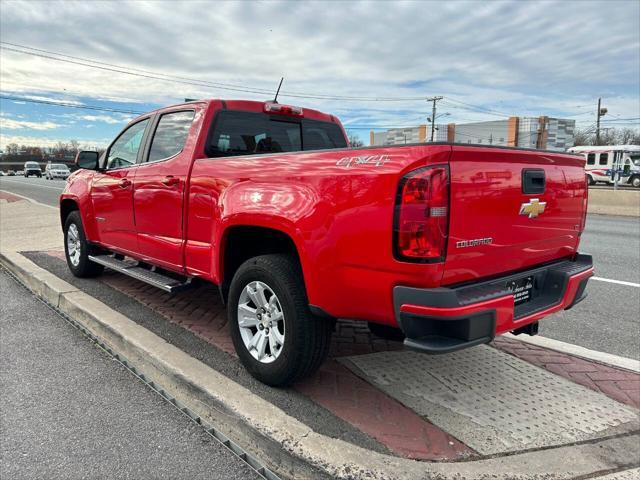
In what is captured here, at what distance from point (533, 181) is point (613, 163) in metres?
35.9

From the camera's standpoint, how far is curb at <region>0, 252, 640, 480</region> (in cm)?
236

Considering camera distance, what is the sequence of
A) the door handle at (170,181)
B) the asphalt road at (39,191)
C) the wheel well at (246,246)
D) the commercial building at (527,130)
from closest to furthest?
1. the wheel well at (246,246)
2. the door handle at (170,181)
3. the asphalt road at (39,191)
4. the commercial building at (527,130)

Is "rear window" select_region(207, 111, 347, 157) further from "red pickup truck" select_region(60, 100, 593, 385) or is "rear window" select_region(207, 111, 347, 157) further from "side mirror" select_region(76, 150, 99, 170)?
"side mirror" select_region(76, 150, 99, 170)

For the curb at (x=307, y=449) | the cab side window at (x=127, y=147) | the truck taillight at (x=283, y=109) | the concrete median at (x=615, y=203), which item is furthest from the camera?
the concrete median at (x=615, y=203)

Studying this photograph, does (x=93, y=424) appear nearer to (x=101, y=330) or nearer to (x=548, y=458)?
(x=101, y=330)

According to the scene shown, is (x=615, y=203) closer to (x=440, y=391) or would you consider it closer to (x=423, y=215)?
(x=440, y=391)

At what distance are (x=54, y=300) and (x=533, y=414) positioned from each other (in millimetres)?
4589

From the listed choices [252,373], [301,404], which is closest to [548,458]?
[301,404]

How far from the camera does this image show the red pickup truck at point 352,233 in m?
2.42

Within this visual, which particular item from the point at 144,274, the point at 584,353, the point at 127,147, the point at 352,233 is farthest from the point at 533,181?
the point at 127,147

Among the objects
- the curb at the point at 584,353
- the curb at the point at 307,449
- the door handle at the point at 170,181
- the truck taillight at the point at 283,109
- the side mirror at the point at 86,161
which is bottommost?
the curb at the point at 584,353

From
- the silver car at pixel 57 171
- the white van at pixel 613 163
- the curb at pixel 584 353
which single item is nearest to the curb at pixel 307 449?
the curb at pixel 584 353

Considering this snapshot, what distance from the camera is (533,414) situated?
118 inches

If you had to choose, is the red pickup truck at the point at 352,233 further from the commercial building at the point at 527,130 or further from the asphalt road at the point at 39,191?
the commercial building at the point at 527,130
